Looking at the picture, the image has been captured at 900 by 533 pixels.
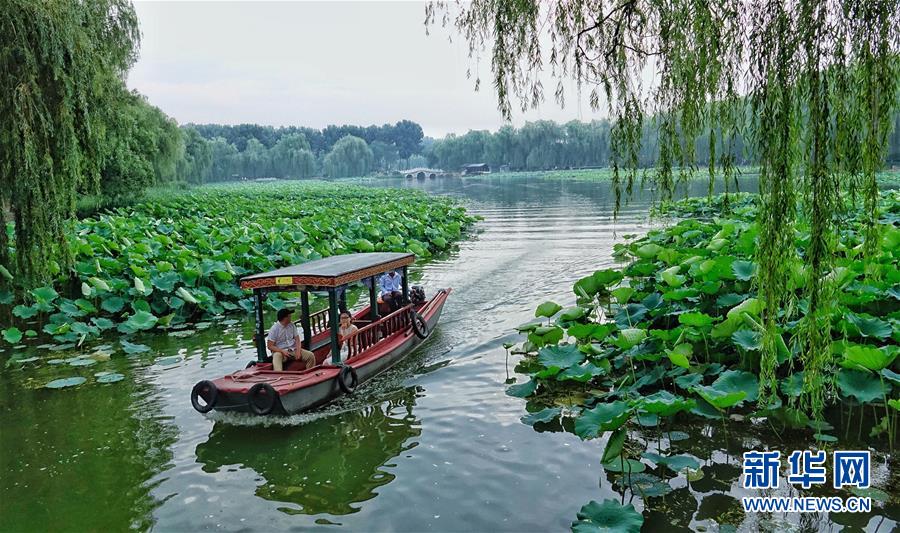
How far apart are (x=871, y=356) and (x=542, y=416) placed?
8.16 feet

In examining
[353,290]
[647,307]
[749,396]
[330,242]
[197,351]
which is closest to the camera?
[749,396]

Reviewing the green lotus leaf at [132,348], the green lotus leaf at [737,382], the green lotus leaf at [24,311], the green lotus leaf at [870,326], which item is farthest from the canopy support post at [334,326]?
the green lotus leaf at [24,311]

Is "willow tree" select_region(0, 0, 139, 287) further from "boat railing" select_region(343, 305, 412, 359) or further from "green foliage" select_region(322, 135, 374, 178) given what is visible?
"green foliage" select_region(322, 135, 374, 178)

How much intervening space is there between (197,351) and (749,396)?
662 centimetres

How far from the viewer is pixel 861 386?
4.30 meters

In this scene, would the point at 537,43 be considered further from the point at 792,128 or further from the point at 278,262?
the point at 278,262

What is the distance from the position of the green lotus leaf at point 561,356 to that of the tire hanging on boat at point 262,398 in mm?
2411

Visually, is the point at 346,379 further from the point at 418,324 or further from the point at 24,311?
the point at 24,311

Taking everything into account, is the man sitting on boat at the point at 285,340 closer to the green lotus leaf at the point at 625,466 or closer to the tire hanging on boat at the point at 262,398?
the tire hanging on boat at the point at 262,398

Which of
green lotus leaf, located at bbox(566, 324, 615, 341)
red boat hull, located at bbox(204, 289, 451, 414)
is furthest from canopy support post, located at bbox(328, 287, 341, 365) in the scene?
green lotus leaf, located at bbox(566, 324, 615, 341)

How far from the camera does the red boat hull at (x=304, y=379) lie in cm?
573

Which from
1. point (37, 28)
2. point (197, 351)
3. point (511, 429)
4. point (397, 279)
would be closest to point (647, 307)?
point (511, 429)

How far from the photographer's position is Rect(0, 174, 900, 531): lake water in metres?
4.21

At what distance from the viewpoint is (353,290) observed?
12250mm
